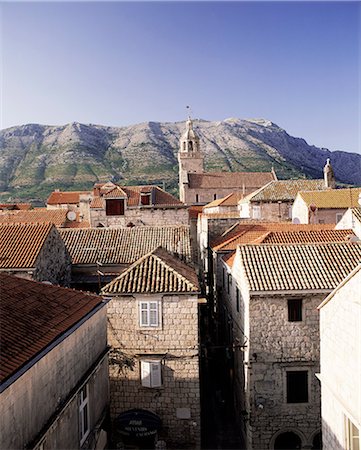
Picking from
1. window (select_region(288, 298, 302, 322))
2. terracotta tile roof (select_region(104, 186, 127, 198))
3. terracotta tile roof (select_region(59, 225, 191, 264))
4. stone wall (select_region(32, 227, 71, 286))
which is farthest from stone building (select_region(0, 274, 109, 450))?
terracotta tile roof (select_region(104, 186, 127, 198))

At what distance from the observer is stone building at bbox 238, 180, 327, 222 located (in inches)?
1724

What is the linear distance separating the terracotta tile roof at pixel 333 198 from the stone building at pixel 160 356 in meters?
25.8

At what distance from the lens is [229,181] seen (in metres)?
71.8

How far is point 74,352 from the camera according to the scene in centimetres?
1041

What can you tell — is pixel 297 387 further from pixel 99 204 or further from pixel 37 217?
pixel 37 217

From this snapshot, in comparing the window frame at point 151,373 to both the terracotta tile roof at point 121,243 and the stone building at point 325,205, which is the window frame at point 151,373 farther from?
the stone building at point 325,205

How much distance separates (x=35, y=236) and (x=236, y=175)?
56715 millimetres

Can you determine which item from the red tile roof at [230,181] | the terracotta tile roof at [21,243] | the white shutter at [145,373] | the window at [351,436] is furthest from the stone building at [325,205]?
the red tile roof at [230,181]

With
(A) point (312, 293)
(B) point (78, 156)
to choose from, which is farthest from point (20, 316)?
(B) point (78, 156)

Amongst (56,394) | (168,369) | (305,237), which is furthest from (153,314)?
(305,237)

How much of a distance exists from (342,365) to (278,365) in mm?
6613

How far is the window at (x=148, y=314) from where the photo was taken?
15.1 m

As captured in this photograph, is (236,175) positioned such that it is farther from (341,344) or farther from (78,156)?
(78,156)

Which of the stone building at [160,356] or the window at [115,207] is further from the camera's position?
the window at [115,207]
